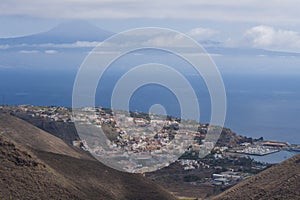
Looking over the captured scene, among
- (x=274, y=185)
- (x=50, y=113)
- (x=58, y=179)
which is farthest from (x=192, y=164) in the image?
(x=58, y=179)

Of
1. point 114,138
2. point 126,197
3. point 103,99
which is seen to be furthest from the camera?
point 103,99

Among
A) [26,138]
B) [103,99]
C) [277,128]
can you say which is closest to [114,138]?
[26,138]

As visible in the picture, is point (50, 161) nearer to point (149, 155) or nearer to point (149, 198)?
point (149, 198)

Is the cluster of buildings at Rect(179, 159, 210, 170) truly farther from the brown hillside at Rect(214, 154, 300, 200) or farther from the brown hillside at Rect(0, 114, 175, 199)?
the brown hillside at Rect(214, 154, 300, 200)

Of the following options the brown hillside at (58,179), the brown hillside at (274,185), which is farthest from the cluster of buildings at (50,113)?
the brown hillside at (274,185)

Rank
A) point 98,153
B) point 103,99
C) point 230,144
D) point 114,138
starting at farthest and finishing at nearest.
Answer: point 103,99 < point 230,144 < point 114,138 < point 98,153

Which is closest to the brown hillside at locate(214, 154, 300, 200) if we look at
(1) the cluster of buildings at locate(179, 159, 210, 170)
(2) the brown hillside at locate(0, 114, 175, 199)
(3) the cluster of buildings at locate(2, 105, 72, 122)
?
(2) the brown hillside at locate(0, 114, 175, 199)
